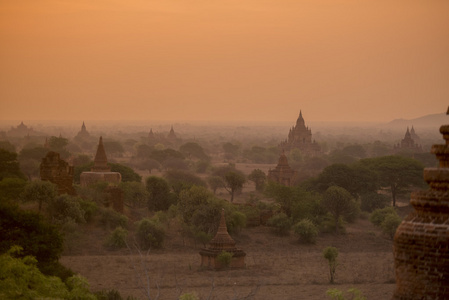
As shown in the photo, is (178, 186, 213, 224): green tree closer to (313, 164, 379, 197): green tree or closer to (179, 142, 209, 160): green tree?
(313, 164, 379, 197): green tree

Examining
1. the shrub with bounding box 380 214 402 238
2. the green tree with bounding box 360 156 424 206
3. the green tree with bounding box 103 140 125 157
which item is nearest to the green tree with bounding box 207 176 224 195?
the green tree with bounding box 360 156 424 206

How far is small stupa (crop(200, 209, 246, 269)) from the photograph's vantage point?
30750 millimetres

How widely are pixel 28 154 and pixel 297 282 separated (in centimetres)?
5122

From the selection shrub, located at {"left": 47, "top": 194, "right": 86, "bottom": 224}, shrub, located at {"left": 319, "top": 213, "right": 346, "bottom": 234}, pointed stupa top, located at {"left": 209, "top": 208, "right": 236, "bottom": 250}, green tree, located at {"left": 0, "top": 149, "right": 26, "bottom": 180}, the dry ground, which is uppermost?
green tree, located at {"left": 0, "top": 149, "right": 26, "bottom": 180}

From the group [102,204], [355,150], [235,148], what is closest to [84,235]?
[102,204]

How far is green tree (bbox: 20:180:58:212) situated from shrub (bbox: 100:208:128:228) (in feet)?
10.7

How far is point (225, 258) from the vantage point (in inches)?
1200

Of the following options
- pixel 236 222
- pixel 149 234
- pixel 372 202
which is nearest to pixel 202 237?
pixel 236 222

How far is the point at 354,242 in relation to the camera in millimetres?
39000

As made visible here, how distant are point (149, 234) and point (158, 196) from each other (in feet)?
37.4

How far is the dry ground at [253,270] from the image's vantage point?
26797 millimetres

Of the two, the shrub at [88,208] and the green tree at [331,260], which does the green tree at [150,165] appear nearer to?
the shrub at [88,208]

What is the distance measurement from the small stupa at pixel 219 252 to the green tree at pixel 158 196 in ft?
48.4

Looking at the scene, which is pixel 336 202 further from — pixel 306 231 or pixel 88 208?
pixel 88 208
